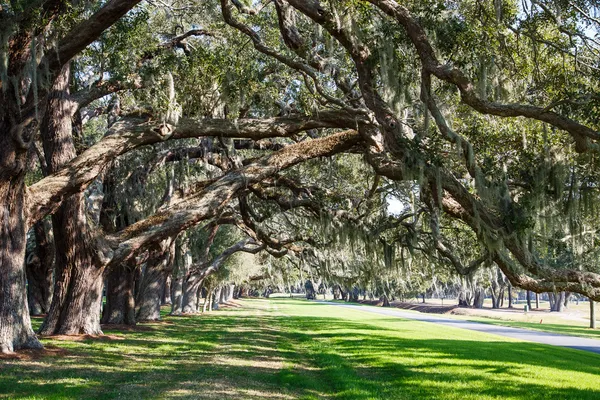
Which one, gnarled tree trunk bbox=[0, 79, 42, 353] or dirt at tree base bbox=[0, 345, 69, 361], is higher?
gnarled tree trunk bbox=[0, 79, 42, 353]

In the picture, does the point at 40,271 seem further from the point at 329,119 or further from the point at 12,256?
the point at 329,119

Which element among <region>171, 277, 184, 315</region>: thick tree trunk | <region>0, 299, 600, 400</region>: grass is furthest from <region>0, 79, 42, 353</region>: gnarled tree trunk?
<region>171, 277, 184, 315</region>: thick tree trunk

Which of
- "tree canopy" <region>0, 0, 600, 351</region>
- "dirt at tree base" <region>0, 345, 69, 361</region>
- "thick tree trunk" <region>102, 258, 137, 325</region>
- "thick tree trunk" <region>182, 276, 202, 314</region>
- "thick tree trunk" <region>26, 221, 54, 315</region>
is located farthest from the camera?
"thick tree trunk" <region>182, 276, 202, 314</region>

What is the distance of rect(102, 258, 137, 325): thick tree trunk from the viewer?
1717cm

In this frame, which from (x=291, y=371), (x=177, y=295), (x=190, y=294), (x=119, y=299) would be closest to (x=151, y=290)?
(x=119, y=299)

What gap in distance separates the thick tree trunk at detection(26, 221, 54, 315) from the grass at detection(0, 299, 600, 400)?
26.8 ft

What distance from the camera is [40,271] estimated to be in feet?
70.5

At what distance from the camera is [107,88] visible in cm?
1189

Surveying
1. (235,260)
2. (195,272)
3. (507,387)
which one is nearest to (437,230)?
(507,387)

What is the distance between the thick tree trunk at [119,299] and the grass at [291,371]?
2.99m

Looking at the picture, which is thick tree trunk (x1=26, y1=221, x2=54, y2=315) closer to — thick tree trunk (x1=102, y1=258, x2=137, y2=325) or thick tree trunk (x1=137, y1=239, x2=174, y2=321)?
thick tree trunk (x1=137, y1=239, x2=174, y2=321)

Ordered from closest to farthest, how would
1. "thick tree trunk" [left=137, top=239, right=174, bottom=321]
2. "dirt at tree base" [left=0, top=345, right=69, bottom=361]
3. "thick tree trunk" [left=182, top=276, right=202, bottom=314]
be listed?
"dirt at tree base" [left=0, top=345, right=69, bottom=361] < "thick tree trunk" [left=137, top=239, right=174, bottom=321] < "thick tree trunk" [left=182, top=276, right=202, bottom=314]

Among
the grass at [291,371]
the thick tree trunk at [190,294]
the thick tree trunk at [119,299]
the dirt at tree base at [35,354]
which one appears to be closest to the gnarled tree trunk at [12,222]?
the dirt at tree base at [35,354]

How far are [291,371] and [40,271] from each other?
51.7 feet
